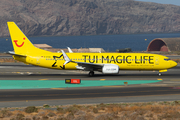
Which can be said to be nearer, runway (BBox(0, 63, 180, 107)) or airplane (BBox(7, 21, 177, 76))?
runway (BBox(0, 63, 180, 107))

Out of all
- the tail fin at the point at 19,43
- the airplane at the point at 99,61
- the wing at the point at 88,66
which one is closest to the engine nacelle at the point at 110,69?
the airplane at the point at 99,61

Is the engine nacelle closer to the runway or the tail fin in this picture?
the runway

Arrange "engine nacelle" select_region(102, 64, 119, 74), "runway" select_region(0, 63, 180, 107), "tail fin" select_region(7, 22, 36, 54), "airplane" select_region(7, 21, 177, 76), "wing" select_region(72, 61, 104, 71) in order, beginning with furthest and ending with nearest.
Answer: "tail fin" select_region(7, 22, 36, 54)
"airplane" select_region(7, 21, 177, 76)
"wing" select_region(72, 61, 104, 71)
"engine nacelle" select_region(102, 64, 119, 74)
"runway" select_region(0, 63, 180, 107)

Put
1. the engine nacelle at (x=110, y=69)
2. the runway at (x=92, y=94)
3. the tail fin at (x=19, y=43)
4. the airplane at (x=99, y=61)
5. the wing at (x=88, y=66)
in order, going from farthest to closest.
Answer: the tail fin at (x=19, y=43)
the airplane at (x=99, y=61)
the wing at (x=88, y=66)
the engine nacelle at (x=110, y=69)
the runway at (x=92, y=94)

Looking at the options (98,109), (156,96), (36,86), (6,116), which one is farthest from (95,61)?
(6,116)

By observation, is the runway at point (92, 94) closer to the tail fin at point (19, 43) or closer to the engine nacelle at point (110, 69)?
the engine nacelle at point (110, 69)

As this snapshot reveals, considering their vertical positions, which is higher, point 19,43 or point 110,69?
point 19,43

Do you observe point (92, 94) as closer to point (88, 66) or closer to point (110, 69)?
point (110, 69)

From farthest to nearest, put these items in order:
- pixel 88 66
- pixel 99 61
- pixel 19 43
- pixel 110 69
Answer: pixel 19 43, pixel 99 61, pixel 88 66, pixel 110 69

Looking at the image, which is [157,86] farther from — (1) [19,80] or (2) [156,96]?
(1) [19,80]

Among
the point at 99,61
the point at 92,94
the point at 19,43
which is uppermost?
the point at 19,43

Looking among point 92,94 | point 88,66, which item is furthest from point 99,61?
point 92,94

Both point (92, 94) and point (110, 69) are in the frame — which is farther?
point (110, 69)

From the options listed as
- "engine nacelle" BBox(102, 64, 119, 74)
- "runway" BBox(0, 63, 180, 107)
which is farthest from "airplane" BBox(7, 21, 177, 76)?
"runway" BBox(0, 63, 180, 107)
